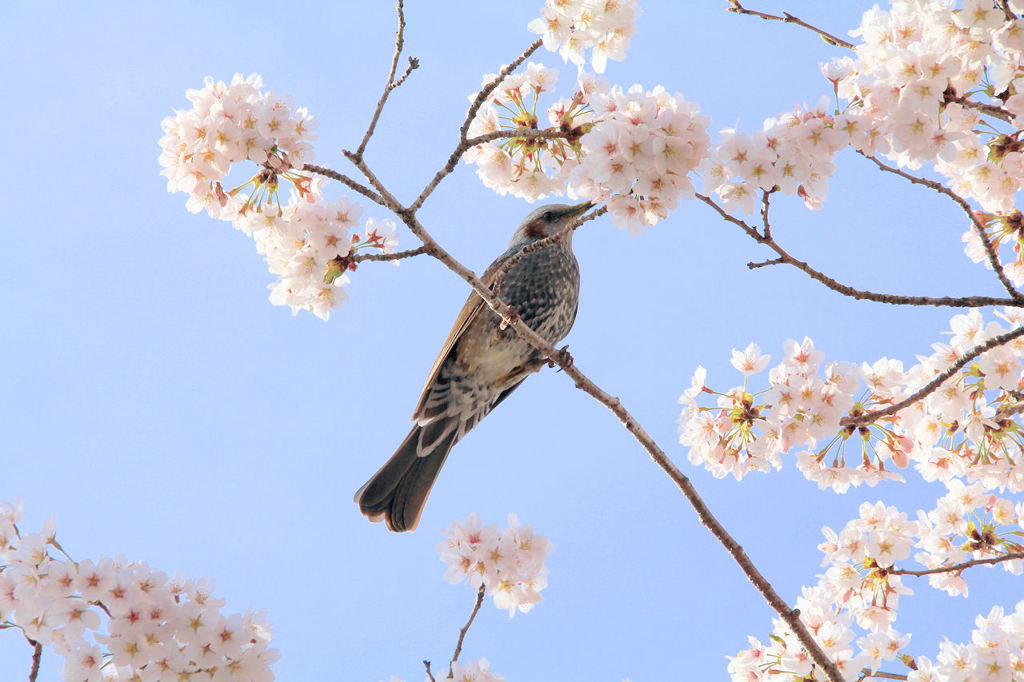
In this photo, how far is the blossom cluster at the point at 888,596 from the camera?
10.6 feet

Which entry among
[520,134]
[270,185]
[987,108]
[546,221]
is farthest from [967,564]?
[546,221]

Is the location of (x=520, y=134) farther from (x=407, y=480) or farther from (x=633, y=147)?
(x=407, y=480)

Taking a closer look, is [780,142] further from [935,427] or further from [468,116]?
[935,427]

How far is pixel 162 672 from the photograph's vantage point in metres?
2.64

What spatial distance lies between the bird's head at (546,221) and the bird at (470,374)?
0.41ft

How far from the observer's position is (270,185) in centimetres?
317

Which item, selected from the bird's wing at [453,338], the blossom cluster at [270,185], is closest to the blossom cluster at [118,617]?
the blossom cluster at [270,185]

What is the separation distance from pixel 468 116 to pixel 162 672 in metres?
1.82

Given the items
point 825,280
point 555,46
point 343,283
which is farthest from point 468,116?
point 825,280

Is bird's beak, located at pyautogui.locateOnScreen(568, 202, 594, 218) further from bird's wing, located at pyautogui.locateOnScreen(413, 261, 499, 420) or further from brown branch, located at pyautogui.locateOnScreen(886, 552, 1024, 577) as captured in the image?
brown branch, located at pyautogui.locateOnScreen(886, 552, 1024, 577)

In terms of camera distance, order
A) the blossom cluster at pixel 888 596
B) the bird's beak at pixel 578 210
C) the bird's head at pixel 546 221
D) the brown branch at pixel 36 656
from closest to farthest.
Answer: the brown branch at pixel 36 656 → the blossom cluster at pixel 888 596 → the bird's beak at pixel 578 210 → the bird's head at pixel 546 221

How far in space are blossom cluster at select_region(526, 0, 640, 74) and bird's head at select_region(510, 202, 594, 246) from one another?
7.77 ft

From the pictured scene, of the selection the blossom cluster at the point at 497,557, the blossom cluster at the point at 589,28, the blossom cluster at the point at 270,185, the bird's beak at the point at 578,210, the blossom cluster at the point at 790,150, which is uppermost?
the bird's beak at the point at 578,210

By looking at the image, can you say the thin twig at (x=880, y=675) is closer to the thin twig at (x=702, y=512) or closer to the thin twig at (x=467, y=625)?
the thin twig at (x=702, y=512)
